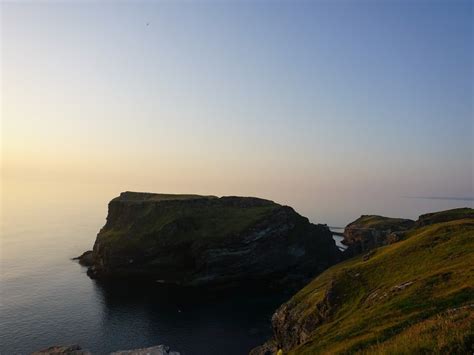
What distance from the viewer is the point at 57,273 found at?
126750mm

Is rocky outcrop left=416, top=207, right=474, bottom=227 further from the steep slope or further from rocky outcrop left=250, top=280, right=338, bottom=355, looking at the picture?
rocky outcrop left=250, top=280, right=338, bottom=355

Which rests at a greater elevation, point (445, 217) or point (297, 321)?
point (445, 217)

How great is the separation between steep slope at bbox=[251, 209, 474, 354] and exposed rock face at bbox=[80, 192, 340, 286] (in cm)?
5527

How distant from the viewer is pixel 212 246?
12225 centimetres

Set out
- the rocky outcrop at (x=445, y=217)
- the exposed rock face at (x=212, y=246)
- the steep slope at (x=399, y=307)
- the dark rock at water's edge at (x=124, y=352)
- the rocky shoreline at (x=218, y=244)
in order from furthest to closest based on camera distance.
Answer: the exposed rock face at (x=212, y=246) → the rocky shoreline at (x=218, y=244) → the rocky outcrop at (x=445, y=217) → the dark rock at water's edge at (x=124, y=352) → the steep slope at (x=399, y=307)

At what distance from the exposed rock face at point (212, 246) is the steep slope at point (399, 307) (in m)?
55.3

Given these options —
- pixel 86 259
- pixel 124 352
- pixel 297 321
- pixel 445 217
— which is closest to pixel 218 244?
pixel 86 259

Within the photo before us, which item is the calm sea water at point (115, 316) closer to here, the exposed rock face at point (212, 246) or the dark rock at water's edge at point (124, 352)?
the exposed rock face at point (212, 246)

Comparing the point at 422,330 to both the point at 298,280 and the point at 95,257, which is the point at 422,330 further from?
the point at 95,257

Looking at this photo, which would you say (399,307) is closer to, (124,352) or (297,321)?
(297,321)

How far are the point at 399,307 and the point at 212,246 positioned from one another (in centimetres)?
9680

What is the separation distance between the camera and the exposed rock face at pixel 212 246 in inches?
4798

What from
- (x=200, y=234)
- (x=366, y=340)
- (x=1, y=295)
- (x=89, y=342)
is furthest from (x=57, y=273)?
(x=366, y=340)

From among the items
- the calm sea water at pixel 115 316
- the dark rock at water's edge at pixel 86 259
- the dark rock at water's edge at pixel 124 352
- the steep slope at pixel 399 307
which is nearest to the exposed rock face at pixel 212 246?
the dark rock at water's edge at pixel 86 259
